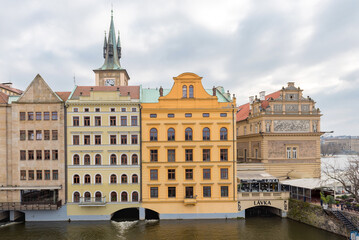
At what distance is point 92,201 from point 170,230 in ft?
38.3

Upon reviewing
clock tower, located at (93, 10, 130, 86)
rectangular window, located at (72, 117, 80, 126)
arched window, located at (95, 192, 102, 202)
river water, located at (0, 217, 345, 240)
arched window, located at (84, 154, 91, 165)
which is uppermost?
clock tower, located at (93, 10, 130, 86)

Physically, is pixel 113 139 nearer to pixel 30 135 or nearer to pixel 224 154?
pixel 30 135

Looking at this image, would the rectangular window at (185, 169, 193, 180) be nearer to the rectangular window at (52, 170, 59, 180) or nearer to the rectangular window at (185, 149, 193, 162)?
the rectangular window at (185, 149, 193, 162)

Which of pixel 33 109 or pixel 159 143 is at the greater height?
pixel 33 109

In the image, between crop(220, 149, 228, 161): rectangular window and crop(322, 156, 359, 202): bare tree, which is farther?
crop(220, 149, 228, 161): rectangular window

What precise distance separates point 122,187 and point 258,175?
804 inches

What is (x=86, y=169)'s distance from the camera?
34344 millimetres

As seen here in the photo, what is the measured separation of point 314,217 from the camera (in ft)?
103

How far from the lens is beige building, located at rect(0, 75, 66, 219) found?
34.0m

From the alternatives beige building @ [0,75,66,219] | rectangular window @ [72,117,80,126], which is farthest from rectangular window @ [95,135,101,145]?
beige building @ [0,75,66,219]

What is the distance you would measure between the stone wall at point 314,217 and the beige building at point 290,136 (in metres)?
6.03

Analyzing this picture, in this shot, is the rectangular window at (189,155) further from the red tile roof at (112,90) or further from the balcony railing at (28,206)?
the balcony railing at (28,206)

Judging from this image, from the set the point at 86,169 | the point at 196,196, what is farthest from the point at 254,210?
the point at 86,169

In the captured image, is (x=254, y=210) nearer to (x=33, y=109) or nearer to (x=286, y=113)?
(x=286, y=113)
